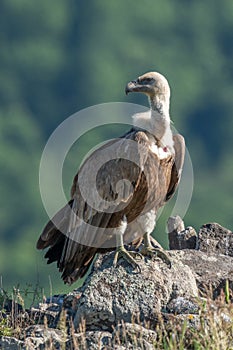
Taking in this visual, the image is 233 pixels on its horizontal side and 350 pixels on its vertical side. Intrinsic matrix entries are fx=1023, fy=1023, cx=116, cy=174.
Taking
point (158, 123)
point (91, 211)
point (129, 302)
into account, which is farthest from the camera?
point (91, 211)

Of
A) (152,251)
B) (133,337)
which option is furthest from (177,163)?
(133,337)

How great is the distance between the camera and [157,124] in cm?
1227

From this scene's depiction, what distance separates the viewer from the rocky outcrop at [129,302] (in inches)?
361

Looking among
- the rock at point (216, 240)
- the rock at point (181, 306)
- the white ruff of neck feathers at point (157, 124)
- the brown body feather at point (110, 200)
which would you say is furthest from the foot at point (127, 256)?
the rock at point (216, 240)

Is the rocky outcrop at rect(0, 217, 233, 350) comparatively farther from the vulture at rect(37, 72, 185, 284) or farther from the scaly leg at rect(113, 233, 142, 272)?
the vulture at rect(37, 72, 185, 284)

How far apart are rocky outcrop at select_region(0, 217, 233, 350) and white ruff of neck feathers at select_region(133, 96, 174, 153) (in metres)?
1.35

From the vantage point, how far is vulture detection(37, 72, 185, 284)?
1191cm

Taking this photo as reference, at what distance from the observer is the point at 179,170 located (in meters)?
12.4

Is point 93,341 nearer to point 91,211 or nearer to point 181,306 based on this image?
point 181,306

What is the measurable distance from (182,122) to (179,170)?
151052 mm

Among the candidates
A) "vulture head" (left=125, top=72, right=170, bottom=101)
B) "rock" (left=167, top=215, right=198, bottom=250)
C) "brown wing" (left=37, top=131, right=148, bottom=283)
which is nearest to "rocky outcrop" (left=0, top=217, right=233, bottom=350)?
"brown wing" (left=37, top=131, right=148, bottom=283)

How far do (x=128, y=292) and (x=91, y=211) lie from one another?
6.06 feet

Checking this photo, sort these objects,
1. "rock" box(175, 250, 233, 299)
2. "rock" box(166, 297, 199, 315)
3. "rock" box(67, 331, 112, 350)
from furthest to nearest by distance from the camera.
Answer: "rock" box(175, 250, 233, 299)
"rock" box(166, 297, 199, 315)
"rock" box(67, 331, 112, 350)

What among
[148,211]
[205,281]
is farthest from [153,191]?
[205,281]
